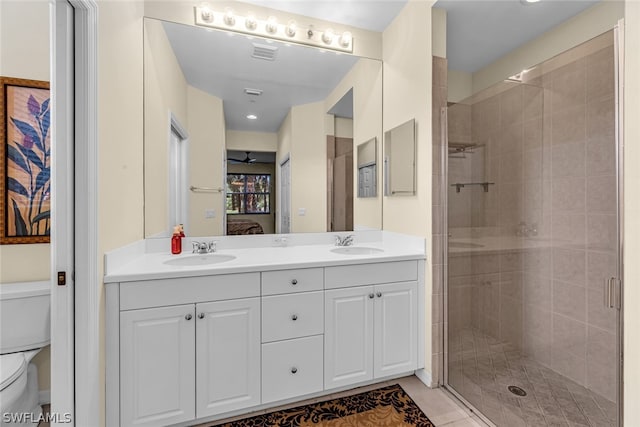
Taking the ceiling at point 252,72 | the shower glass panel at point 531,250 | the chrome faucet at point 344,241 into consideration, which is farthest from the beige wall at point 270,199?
the shower glass panel at point 531,250

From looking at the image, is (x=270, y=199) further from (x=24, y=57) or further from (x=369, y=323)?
(x=24, y=57)

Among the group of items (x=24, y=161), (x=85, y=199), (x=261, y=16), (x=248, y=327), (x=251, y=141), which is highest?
(x=261, y=16)

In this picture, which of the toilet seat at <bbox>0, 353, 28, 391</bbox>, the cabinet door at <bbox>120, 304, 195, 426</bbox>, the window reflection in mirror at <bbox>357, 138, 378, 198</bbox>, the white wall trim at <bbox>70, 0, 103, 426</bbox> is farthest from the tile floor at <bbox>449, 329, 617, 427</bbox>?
the toilet seat at <bbox>0, 353, 28, 391</bbox>

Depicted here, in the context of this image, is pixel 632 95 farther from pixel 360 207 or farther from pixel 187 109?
pixel 187 109

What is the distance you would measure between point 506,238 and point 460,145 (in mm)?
669

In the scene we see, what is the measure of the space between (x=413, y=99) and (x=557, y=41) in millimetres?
1112

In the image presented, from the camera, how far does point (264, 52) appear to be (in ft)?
6.98

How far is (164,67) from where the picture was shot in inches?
76.2

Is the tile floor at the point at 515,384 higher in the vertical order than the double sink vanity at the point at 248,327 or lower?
lower

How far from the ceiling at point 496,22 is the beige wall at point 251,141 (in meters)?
1.39

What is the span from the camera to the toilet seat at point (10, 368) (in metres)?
1.17

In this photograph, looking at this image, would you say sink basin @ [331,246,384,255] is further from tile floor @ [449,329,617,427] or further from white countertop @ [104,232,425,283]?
tile floor @ [449,329,617,427]

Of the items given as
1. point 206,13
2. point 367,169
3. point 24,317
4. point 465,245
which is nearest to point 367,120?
point 367,169

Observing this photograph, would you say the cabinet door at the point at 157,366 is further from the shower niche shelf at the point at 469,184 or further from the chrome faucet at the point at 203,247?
the shower niche shelf at the point at 469,184
